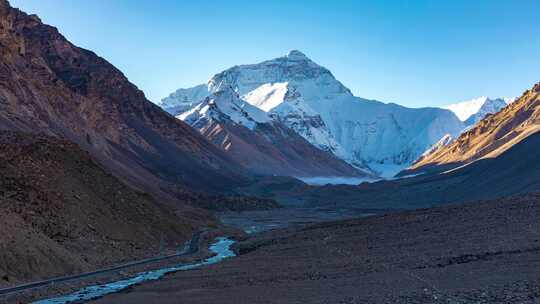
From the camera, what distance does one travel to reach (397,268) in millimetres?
36594

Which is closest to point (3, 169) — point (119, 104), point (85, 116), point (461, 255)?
point (461, 255)

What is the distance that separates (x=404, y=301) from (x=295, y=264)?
60.9 feet

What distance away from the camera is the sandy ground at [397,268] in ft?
91.5

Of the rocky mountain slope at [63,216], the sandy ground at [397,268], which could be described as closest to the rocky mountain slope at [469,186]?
the sandy ground at [397,268]

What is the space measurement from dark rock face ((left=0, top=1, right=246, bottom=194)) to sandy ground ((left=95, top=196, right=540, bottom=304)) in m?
55.8

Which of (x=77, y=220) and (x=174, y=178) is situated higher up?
(x=174, y=178)

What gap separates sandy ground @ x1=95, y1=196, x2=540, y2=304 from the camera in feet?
91.5

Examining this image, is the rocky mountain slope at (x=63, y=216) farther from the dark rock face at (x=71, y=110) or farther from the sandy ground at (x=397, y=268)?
the dark rock face at (x=71, y=110)

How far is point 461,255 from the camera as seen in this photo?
3812cm

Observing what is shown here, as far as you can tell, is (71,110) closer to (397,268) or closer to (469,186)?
(469,186)

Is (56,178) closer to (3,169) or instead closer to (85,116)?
(3,169)

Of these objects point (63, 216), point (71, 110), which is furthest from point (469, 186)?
point (63, 216)

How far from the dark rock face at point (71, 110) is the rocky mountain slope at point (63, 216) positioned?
103 feet

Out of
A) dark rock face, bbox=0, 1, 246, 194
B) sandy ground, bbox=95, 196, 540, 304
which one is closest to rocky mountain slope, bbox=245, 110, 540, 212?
dark rock face, bbox=0, 1, 246, 194
